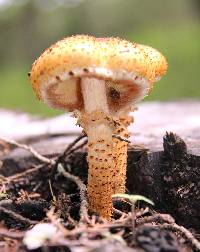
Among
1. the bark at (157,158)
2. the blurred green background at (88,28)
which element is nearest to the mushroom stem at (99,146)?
the bark at (157,158)

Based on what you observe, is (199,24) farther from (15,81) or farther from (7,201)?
(7,201)

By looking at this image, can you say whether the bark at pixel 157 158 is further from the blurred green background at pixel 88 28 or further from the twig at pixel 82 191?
→ the blurred green background at pixel 88 28

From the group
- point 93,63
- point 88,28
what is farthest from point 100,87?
point 88,28

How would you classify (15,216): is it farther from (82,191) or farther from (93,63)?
(93,63)

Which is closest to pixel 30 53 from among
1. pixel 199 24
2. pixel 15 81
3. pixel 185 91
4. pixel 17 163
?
pixel 15 81

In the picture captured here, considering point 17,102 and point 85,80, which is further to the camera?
point 17,102
